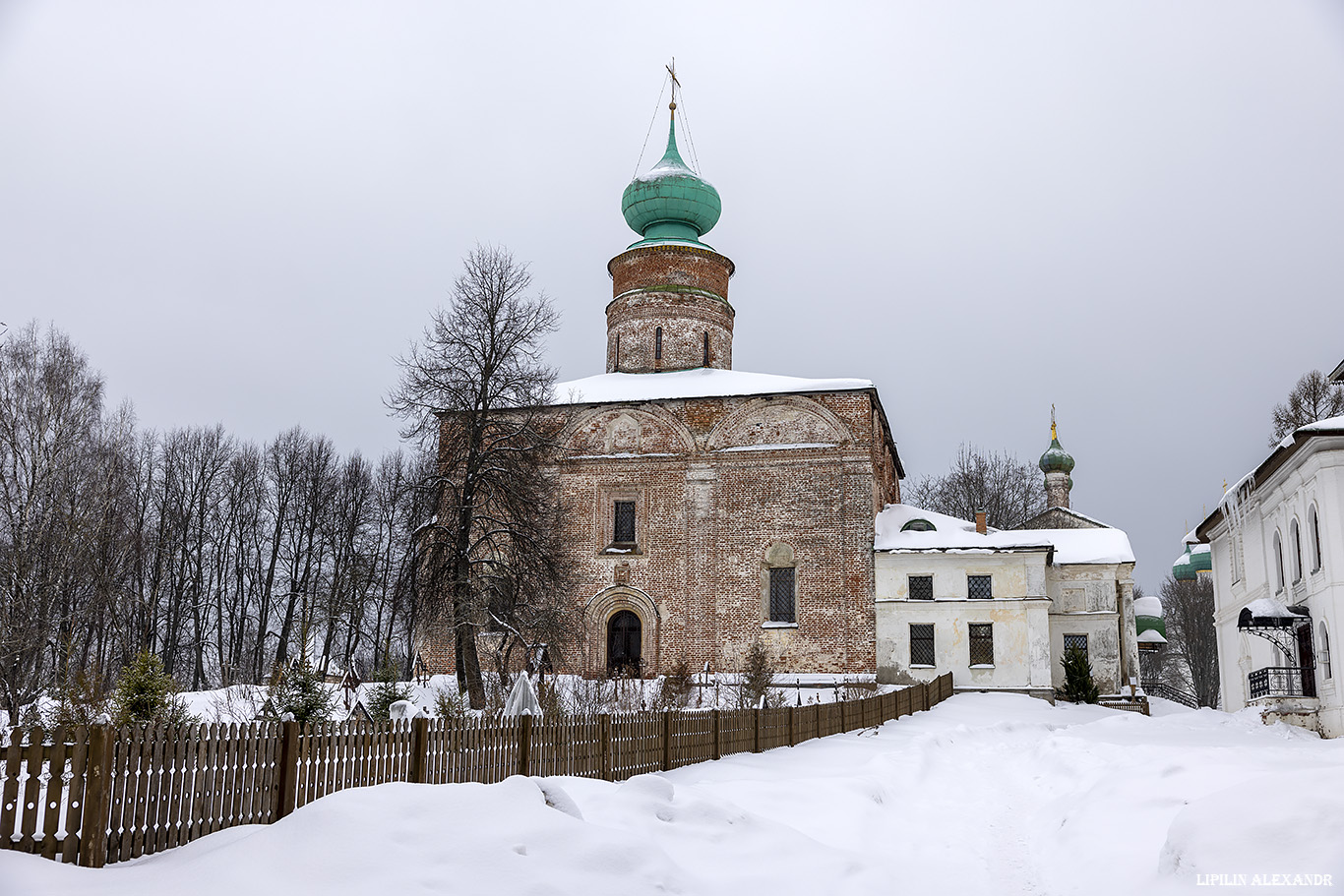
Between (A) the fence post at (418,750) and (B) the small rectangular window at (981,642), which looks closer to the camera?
(A) the fence post at (418,750)

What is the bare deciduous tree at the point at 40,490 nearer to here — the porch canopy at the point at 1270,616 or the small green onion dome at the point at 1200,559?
the porch canopy at the point at 1270,616

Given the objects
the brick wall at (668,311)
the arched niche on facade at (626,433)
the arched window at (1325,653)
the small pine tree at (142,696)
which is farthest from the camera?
the brick wall at (668,311)

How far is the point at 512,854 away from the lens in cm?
551

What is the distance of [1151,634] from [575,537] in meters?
22.5

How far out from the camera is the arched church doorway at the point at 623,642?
28134 millimetres

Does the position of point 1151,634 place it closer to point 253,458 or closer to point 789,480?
point 789,480

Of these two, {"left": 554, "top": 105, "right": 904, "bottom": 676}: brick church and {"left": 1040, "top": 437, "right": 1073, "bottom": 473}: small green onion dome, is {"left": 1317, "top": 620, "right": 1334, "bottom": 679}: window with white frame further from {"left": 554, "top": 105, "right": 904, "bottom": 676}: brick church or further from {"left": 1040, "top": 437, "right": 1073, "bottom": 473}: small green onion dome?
{"left": 1040, "top": 437, "right": 1073, "bottom": 473}: small green onion dome

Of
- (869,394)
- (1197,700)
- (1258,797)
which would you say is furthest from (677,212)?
(1197,700)

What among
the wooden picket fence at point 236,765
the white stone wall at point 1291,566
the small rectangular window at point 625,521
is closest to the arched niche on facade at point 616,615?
the small rectangular window at point 625,521

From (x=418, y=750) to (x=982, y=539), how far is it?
22338mm

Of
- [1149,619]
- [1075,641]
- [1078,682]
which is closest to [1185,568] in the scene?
[1149,619]

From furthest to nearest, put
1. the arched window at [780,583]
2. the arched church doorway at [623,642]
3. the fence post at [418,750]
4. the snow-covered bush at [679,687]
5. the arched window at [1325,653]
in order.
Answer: the arched church doorway at [623,642] < the arched window at [780,583] < the snow-covered bush at [679,687] < the arched window at [1325,653] < the fence post at [418,750]

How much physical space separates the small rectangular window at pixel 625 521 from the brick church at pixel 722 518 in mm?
36

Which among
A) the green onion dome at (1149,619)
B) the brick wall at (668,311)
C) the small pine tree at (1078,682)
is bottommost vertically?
the small pine tree at (1078,682)
